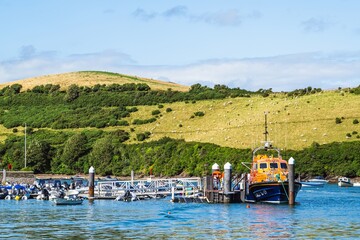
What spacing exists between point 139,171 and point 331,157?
3272 cm

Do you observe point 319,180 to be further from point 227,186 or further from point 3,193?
point 227,186

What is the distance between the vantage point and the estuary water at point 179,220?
59.0 m

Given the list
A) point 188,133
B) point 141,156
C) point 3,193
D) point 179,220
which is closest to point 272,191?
point 179,220

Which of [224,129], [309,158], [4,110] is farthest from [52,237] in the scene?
[4,110]

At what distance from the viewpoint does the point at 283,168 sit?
82875 mm

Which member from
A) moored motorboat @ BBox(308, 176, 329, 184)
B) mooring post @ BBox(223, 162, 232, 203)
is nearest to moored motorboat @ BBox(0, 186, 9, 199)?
mooring post @ BBox(223, 162, 232, 203)

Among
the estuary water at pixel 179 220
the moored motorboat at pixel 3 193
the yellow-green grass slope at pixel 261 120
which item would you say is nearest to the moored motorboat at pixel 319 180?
the yellow-green grass slope at pixel 261 120

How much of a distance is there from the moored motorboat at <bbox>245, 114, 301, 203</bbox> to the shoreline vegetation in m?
52.7

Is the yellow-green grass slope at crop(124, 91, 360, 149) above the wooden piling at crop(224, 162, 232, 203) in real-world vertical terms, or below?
above

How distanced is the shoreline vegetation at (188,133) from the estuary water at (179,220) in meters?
54.2

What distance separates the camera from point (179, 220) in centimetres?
6925

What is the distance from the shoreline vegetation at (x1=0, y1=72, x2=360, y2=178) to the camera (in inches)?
5753

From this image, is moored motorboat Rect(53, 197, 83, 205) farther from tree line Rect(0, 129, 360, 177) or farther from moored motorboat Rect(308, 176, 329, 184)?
moored motorboat Rect(308, 176, 329, 184)

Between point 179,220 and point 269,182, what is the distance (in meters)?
14.0
